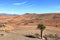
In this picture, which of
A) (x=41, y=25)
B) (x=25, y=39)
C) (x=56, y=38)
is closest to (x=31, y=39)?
(x=25, y=39)

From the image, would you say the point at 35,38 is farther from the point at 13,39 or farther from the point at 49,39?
the point at 13,39

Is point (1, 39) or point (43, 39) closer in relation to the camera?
point (1, 39)

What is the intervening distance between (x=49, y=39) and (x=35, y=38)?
3.64m

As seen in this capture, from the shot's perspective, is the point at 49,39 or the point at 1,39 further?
the point at 49,39

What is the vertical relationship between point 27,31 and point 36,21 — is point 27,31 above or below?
below

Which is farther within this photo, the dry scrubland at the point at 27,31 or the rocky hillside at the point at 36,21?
the rocky hillside at the point at 36,21

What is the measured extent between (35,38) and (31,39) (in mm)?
1910

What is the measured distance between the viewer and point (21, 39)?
39719mm

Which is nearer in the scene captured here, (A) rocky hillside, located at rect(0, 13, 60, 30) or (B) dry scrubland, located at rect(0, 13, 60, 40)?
(B) dry scrubland, located at rect(0, 13, 60, 40)

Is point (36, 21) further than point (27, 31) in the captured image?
Yes

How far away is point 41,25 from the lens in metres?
40.4

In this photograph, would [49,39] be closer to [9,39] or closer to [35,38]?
[35,38]

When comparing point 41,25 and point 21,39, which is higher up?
point 41,25

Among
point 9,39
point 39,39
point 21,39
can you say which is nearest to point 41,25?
point 39,39
